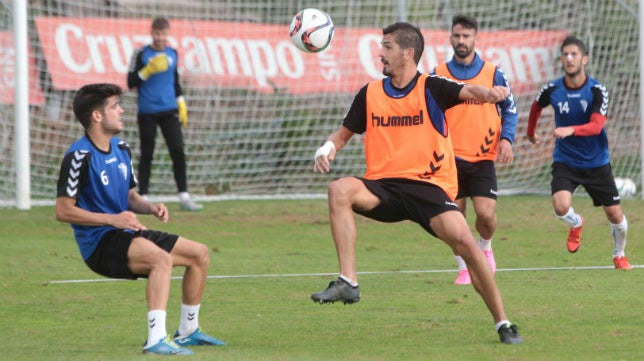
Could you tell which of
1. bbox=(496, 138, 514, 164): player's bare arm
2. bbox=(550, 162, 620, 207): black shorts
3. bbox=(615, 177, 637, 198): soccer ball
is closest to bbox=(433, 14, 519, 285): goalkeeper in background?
bbox=(496, 138, 514, 164): player's bare arm

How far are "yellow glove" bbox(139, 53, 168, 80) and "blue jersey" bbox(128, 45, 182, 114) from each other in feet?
0.31

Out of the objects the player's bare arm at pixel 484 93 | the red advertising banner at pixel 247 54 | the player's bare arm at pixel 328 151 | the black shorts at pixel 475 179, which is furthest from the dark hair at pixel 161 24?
the player's bare arm at pixel 484 93

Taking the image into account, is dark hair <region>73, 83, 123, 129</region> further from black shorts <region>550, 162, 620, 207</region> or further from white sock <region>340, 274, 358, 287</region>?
black shorts <region>550, 162, 620, 207</region>

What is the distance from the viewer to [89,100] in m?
8.02

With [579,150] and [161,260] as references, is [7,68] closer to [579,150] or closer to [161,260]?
[579,150]

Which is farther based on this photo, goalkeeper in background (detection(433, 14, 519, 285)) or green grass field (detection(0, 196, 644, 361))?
goalkeeper in background (detection(433, 14, 519, 285))

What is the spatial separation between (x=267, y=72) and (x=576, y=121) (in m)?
9.05

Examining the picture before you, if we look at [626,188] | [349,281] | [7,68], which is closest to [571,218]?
[349,281]

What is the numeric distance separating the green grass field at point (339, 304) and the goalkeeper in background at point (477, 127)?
745 mm

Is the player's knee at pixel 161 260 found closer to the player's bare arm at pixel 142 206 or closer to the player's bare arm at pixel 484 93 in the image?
the player's bare arm at pixel 142 206

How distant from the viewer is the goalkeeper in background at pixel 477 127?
11.1m

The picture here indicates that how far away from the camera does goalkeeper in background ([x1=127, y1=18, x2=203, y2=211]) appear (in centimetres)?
1736

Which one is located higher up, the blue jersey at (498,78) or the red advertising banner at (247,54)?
the blue jersey at (498,78)

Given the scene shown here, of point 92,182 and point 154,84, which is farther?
point 154,84
